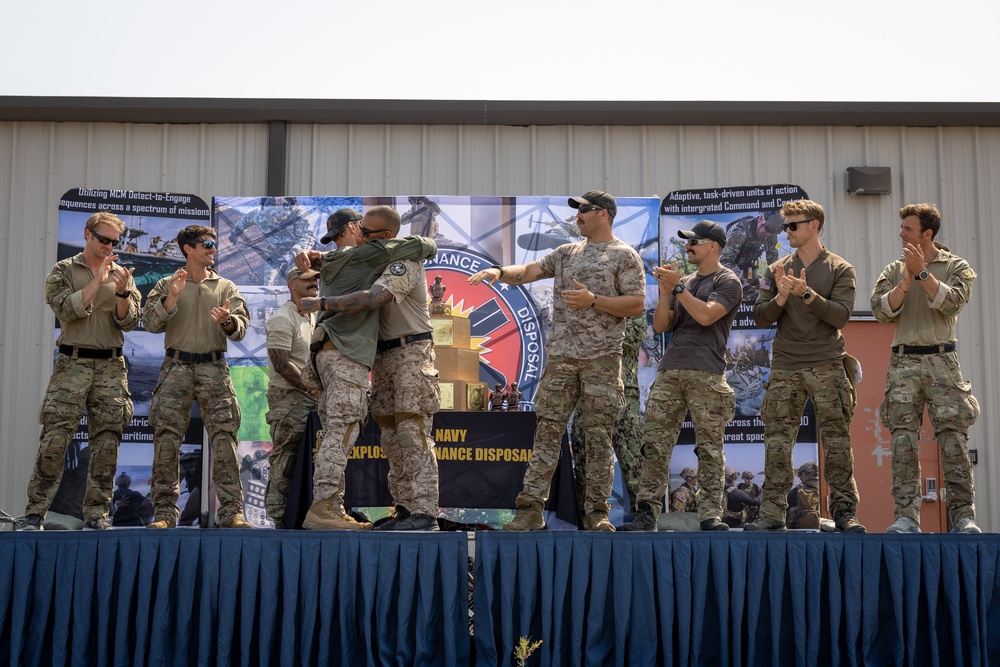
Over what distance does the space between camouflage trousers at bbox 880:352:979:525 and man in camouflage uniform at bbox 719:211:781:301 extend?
2632 millimetres

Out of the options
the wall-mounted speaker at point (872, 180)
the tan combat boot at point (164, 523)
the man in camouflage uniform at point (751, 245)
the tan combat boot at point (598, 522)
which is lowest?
the tan combat boot at point (164, 523)

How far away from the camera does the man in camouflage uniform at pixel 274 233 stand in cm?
813

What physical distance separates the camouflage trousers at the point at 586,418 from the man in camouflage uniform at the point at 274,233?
342 centimetres

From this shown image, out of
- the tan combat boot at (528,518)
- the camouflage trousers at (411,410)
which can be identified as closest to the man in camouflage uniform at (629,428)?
the tan combat boot at (528,518)

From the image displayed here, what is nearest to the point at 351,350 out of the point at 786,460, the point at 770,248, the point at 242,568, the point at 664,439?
the point at 242,568

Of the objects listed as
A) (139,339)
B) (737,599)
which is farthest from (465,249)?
(737,599)

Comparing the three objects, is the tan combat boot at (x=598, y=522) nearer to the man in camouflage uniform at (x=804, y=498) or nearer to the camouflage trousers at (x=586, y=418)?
the camouflage trousers at (x=586, y=418)

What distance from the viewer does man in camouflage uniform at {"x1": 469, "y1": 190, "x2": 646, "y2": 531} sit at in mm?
5414

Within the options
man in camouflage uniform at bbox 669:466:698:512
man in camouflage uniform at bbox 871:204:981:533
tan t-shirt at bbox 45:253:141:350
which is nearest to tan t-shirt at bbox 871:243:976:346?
man in camouflage uniform at bbox 871:204:981:533

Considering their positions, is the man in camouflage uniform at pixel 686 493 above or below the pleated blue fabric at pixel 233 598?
above

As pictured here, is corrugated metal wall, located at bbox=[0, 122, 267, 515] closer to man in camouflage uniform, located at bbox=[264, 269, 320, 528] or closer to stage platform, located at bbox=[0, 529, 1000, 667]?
man in camouflage uniform, located at bbox=[264, 269, 320, 528]

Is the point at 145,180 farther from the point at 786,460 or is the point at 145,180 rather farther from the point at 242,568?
the point at 786,460

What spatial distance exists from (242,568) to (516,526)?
144 cm

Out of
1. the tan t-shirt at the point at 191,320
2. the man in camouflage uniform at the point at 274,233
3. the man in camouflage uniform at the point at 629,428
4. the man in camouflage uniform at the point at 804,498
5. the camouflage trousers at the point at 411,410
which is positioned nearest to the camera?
the camouflage trousers at the point at 411,410
